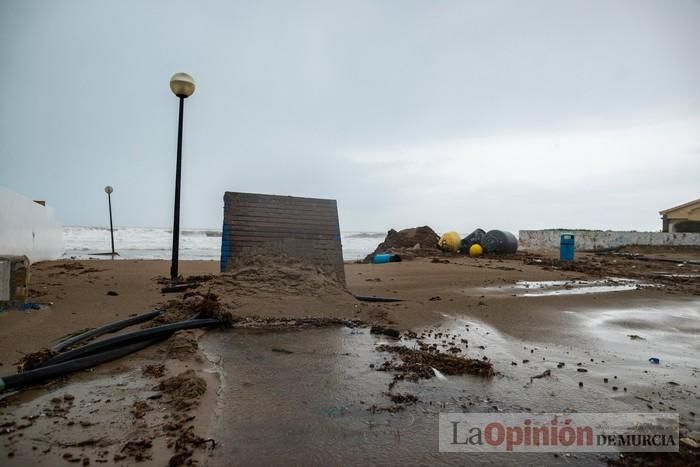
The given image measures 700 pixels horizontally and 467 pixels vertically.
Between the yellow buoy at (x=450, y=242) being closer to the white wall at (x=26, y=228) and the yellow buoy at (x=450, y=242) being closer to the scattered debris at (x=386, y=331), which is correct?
the scattered debris at (x=386, y=331)

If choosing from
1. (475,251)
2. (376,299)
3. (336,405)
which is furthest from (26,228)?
(475,251)

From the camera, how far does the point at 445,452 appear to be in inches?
80.7

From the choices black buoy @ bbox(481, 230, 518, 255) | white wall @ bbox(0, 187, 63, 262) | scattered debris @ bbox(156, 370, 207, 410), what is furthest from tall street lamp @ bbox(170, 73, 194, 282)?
black buoy @ bbox(481, 230, 518, 255)

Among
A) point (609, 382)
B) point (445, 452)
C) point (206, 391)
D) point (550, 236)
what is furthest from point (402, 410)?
point (550, 236)

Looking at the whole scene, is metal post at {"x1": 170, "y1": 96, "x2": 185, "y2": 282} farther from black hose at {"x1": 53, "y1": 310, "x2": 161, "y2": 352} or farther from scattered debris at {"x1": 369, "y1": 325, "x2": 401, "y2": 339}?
scattered debris at {"x1": 369, "y1": 325, "x2": 401, "y2": 339}

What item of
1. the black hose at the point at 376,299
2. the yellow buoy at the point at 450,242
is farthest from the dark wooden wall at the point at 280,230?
the yellow buoy at the point at 450,242

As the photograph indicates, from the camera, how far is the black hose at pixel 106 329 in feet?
10.9

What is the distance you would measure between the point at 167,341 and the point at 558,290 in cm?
709

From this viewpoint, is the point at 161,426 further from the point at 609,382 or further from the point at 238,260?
the point at 238,260

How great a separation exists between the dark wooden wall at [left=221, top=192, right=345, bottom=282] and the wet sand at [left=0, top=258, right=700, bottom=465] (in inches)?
33.0

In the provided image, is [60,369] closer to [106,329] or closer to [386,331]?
[106,329]

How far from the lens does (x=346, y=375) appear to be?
306cm

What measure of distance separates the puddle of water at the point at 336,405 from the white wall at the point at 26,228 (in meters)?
5.49

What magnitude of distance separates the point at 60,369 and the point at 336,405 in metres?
1.91
